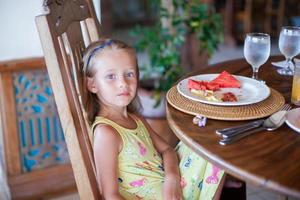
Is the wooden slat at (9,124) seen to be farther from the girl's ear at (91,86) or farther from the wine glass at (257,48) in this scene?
→ the wine glass at (257,48)

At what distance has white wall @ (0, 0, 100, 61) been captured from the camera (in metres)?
1.97

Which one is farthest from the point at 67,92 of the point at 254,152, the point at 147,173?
the point at 254,152

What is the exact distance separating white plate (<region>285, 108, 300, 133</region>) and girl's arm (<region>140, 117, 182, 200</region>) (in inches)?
15.2

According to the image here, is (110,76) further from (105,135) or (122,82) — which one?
(105,135)

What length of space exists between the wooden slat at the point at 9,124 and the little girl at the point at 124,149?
0.83 m

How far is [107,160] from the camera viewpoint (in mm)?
1190

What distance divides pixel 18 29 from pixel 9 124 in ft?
1.52

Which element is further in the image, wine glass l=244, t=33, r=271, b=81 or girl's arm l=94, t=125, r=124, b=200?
wine glass l=244, t=33, r=271, b=81

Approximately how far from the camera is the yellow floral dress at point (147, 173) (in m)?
1.23

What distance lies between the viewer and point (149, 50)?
2645 mm

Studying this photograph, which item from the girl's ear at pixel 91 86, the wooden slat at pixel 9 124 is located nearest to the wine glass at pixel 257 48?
the girl's ear at pixel 91 86

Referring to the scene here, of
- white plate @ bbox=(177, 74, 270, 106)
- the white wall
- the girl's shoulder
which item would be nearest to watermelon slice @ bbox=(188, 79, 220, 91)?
white plate @ bbox=(177, 74, 270, 106)

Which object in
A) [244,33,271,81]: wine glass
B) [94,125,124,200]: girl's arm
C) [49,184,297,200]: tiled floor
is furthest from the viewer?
[49,184,297,200]: tiled floor

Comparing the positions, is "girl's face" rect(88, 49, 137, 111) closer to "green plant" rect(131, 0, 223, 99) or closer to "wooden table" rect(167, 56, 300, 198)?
"wooden table" rect(167, 56, 300, 198)
